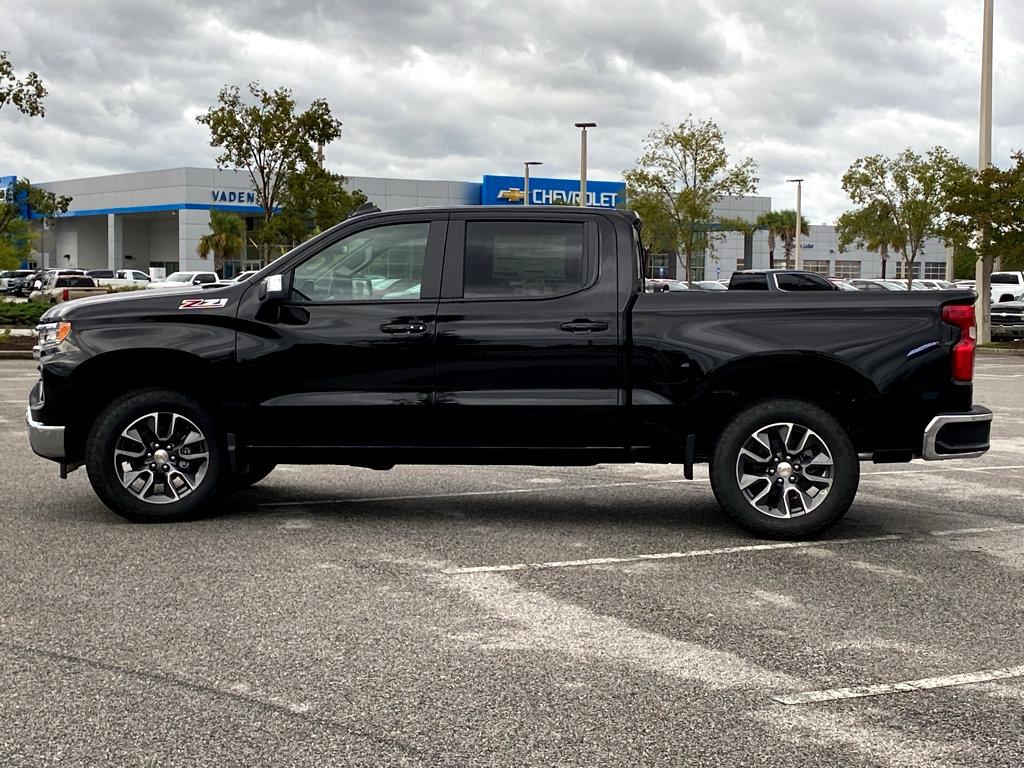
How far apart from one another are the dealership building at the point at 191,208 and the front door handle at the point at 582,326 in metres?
59.1

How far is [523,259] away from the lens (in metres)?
8.38

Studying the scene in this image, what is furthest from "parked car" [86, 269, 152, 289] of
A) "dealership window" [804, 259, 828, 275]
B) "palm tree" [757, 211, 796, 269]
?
"dealership window" [804, 259, 828, 275]

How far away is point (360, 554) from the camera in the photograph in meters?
7.45

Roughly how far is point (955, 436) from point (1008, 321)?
102 ft

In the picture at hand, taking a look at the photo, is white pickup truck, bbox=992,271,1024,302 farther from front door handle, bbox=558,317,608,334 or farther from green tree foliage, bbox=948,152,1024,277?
front door handle, bbox=558,317,608,334

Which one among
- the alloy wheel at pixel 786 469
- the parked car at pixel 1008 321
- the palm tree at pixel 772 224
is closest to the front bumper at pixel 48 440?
the alloy wheel at pixel 786 469

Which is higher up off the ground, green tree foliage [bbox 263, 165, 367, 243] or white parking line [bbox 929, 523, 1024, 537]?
green tree foliage [bbox 263, 165, 367, 243]

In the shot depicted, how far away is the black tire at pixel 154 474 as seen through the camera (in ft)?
27.1

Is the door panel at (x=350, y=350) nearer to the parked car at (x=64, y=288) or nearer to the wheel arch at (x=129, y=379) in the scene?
the wheel arch at (x=129, y=379)

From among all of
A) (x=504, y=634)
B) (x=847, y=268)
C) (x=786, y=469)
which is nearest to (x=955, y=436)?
(x=786, y=469)

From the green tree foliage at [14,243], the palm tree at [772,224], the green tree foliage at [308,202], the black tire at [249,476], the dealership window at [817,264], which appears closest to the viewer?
the black tire at [249,476]

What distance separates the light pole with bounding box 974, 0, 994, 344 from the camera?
109ft

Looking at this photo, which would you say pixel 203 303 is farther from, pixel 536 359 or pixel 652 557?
pixel 652 557

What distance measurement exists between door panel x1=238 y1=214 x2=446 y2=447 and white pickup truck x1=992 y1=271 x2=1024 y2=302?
38.4 metres
